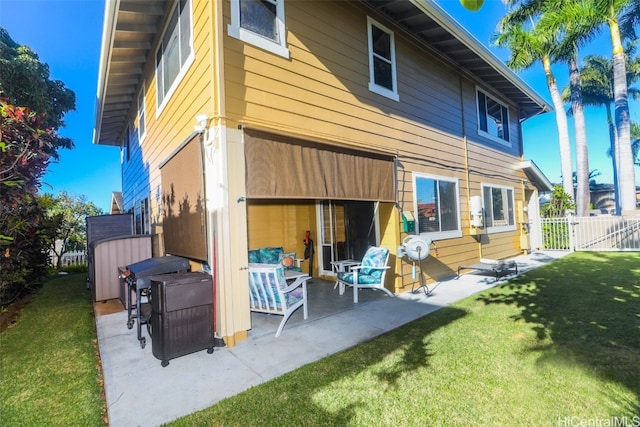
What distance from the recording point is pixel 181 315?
343 cm

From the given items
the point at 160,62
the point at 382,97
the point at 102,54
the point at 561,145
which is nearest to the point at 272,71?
the point at 382,97

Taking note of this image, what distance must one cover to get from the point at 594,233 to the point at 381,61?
11674mm

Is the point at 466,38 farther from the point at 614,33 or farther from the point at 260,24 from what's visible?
the point at 614,33

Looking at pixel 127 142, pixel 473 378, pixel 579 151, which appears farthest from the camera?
pixel 579 151

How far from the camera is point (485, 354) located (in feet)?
11.0

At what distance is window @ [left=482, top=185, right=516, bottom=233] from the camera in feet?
31.6

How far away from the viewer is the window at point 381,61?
634cm

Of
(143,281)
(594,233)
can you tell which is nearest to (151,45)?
(143,281)

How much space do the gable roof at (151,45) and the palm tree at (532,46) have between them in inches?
217

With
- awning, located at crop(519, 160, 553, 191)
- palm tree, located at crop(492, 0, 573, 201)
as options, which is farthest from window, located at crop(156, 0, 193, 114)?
palm tree, located at crop(492, 0, 573, 201)

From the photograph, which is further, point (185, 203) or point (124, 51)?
point (124, 51)

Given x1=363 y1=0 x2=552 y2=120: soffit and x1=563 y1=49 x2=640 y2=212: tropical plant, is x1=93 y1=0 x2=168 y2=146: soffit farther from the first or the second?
x1=563 y1=49 x2=640 y2=212: tropical plant

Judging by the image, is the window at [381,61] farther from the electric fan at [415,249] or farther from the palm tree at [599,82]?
the palm tree at [599,82]

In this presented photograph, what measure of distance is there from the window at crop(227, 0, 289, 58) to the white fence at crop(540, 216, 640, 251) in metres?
13.1
